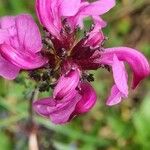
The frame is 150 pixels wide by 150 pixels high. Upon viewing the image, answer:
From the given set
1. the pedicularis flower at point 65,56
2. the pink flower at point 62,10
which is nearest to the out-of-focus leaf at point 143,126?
the pedicularis flower at point 65,56

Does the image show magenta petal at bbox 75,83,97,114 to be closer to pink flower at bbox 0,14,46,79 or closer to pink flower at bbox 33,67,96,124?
pink flower at bbox 33,67,96,124

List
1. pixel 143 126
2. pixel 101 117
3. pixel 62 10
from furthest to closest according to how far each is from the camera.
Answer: pixel 101 117
pixel 143 126
pixel 62 10

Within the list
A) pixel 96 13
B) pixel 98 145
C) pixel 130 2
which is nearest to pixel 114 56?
pixel 96 13

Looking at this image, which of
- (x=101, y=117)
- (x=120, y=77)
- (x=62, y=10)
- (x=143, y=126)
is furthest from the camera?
(x=101, y=117)

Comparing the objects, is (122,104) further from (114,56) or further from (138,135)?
(114,56)

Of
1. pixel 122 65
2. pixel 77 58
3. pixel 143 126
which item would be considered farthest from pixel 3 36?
pixel 143 126

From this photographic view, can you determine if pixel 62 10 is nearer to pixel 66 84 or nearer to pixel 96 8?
pixel 96 8

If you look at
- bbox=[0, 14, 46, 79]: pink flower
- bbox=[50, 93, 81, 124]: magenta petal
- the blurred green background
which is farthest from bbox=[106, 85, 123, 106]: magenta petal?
the blurred green background

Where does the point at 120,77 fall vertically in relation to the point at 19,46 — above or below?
below
